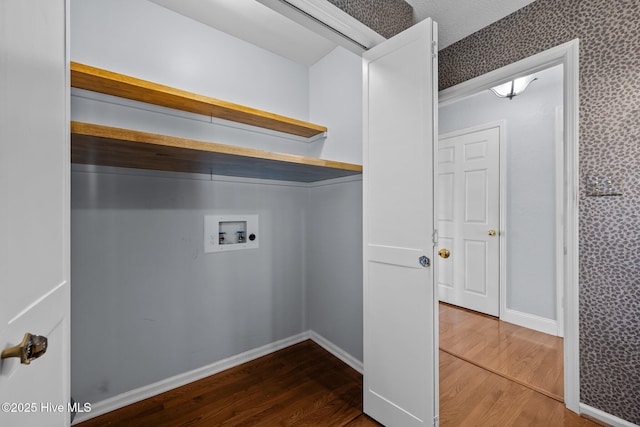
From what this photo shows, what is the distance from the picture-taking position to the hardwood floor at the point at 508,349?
188 centimetres

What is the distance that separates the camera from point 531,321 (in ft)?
8.72

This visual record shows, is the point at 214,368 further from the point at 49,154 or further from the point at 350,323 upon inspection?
the point at 49,154

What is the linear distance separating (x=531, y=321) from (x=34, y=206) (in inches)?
143

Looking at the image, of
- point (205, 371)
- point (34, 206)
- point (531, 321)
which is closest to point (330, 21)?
point (34, 206)

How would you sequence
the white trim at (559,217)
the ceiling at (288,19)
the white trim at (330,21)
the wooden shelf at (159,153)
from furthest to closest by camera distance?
the white trim at (559,217) < the ceiling at (288,19) < the white trim at (330,21) < the wooden shelf at (159,153)

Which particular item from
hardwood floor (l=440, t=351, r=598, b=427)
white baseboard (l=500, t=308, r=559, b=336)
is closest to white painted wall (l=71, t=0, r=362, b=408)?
hardwood floor (l=440, t=351, r=598, b=427)

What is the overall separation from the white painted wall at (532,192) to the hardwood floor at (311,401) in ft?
3.02

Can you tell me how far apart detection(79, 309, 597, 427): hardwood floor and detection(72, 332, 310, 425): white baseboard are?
3 centimetres

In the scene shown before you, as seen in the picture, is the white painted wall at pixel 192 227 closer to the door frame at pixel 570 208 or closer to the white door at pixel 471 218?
the door frame at pixel 570 208

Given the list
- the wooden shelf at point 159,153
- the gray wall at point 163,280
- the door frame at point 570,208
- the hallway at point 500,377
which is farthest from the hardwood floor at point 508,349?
the wooden shelf at point 159,153

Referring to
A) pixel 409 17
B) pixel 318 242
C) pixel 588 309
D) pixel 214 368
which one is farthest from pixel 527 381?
pixel 409 17

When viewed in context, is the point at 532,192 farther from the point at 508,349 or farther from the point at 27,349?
the point at 27,349

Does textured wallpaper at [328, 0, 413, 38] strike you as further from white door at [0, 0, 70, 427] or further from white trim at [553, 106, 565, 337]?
white trim at [553, 106, 565, 337]

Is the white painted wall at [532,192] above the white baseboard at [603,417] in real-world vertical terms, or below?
above
